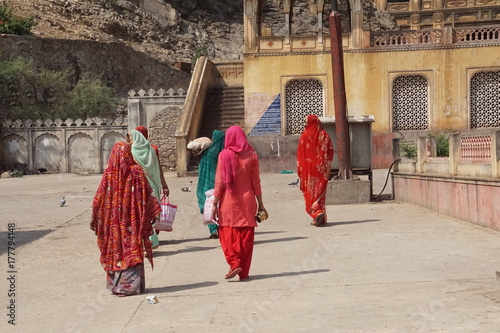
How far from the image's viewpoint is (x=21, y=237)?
10.8 metres

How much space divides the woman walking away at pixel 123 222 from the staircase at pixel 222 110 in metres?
18.6

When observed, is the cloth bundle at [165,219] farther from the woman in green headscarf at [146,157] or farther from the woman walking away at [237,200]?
the woman walking away at [237,200]

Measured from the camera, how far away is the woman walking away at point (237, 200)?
6867mm

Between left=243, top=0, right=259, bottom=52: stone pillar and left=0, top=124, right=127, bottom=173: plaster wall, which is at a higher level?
left=243, top=0, right=259, bottom=52: stone pillar

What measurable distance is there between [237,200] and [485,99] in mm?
19403

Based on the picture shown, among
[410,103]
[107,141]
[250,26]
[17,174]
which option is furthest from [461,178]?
[17,174]

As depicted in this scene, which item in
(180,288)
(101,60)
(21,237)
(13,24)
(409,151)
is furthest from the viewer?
(101,60)

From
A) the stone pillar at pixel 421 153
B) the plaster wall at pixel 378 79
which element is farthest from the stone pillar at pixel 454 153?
the plaster wall at pixel 378 79

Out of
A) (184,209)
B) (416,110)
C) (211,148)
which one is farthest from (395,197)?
(416,110)

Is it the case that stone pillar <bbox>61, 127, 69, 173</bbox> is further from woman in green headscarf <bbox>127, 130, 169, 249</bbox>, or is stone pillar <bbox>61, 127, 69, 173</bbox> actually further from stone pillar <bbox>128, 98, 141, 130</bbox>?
woman in green headscarf <bbox>127, 130, 169, 249</bbox>

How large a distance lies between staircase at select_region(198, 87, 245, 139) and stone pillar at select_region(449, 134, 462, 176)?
14.6 metres

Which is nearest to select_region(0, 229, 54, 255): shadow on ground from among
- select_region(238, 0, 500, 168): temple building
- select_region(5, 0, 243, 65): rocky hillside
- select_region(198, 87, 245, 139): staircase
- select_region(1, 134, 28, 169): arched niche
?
select_region(198, 87, 245, 139): staircase

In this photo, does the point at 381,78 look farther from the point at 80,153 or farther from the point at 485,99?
the point at 80,153

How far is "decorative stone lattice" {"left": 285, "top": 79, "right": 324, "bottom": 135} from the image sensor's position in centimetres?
2502
